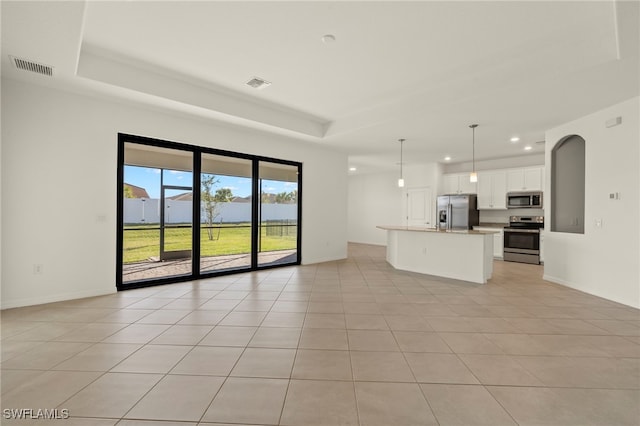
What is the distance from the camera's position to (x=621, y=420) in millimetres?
1719

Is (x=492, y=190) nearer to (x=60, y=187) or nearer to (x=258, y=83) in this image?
(x=258, y=83)

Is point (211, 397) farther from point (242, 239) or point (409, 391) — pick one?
point (242, 239)

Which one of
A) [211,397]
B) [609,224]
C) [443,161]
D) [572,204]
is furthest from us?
[443,161]

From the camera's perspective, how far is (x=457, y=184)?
874cm

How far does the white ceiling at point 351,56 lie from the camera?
2.62 metres

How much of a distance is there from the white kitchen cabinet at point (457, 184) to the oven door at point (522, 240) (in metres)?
1.57

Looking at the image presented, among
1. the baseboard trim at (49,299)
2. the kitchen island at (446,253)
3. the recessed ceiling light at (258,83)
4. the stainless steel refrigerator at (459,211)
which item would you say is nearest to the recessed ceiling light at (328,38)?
the recessed ceiling light at (258,83)

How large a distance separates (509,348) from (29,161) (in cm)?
597

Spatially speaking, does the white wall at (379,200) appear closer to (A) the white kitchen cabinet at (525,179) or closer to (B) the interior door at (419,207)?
(B) the interior door at (419,207)

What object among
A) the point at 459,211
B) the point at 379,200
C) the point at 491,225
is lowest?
the point at 491,225

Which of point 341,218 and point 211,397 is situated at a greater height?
point 341,218

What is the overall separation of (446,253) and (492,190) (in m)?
3.60

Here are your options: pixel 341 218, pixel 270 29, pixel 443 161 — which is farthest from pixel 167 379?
pixel 443 161

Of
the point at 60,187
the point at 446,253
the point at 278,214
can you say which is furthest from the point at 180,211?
the point at 446,253
